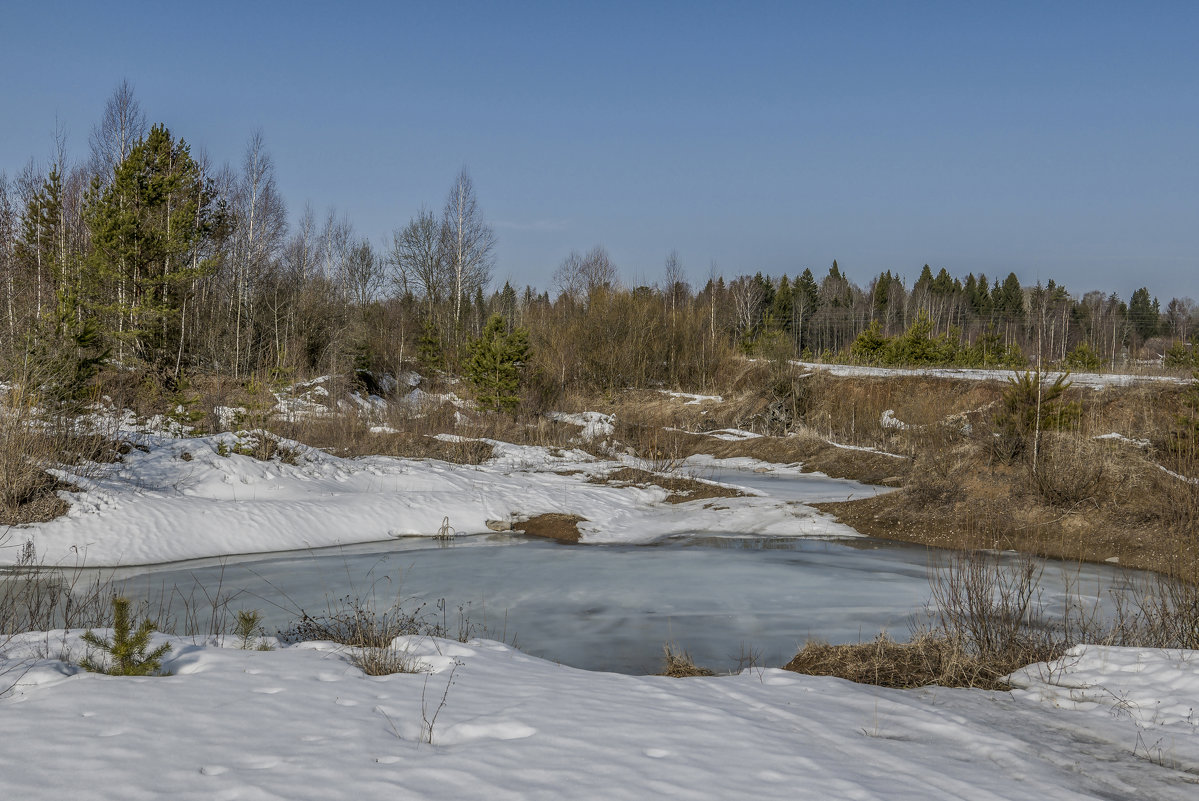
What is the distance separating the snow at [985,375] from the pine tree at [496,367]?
1048cm

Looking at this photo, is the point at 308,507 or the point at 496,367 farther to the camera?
the point at 496,367

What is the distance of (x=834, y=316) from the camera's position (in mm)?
74688

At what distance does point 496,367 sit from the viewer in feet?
79.5

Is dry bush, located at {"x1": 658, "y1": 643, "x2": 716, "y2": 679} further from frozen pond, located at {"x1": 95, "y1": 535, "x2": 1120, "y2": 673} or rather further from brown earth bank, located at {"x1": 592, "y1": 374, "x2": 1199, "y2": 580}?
brown earth bank, located at {"x1": 592, "y1": 374, "x2": 1199, "y2": 580}

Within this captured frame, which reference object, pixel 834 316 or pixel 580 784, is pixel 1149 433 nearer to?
pixel 580 784

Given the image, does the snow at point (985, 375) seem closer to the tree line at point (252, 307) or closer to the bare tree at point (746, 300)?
the tree line at point (252, 307)

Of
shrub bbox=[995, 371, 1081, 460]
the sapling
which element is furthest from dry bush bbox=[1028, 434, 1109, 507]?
the sapling

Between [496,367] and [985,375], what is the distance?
1528 centimetres

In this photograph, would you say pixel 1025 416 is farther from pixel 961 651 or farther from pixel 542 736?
pixel 542 736

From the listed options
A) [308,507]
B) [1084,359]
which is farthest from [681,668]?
[1084,359]

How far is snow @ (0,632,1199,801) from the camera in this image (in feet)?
10.7

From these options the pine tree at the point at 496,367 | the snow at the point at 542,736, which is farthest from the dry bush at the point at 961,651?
the pine tree at the point at 496,367

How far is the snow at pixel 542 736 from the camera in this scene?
10.7 ft

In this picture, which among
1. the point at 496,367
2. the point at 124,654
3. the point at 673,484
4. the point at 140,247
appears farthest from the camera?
the point at 496,367
